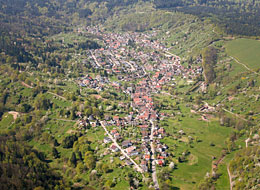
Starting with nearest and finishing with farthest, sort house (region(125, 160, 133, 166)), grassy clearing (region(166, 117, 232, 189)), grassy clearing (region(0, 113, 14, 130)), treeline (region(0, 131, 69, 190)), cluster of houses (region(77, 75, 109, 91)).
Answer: treeline (region(0, 131, 69, 190)) < grassy clearing (region(166, 117, 232, 189)) < house (region(125, 160, 133, 166)) < grassy clearing (region(0, 113, 14, 130)) < cluster of houses (region(77, 75, 109, 91))

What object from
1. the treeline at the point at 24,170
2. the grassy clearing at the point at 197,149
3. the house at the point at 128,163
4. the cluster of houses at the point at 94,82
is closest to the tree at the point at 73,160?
the treeline at the point at 24,170

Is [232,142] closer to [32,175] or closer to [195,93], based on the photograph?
[195,93]

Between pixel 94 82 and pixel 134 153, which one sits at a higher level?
pixel 94 82

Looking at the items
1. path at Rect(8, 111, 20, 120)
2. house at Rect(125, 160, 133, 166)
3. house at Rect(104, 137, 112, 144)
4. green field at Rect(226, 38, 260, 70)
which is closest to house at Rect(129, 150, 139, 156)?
house at Rect(125, 160, 133, 166)

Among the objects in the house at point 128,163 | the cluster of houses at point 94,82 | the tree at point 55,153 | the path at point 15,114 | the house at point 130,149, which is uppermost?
the cluster of houses at point 94,82

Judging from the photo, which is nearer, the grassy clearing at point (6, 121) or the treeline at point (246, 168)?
the treeline at point (246, 168)

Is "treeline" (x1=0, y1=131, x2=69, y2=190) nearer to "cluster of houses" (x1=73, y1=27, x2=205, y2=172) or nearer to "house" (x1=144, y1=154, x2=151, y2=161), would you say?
"cluster of houses" (x1=73, y1=27, x2=205, y2=172)

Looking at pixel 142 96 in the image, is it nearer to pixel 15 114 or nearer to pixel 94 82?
pixel 94 82

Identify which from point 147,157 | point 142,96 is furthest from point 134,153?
point 142,96

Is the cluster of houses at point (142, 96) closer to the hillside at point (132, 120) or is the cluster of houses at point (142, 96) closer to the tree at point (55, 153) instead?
the hillside at point (132, 120)
